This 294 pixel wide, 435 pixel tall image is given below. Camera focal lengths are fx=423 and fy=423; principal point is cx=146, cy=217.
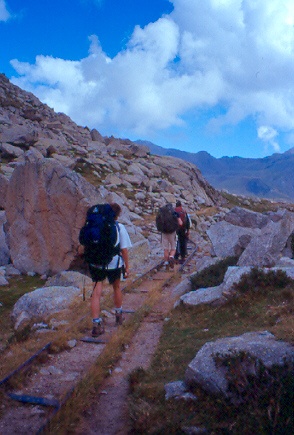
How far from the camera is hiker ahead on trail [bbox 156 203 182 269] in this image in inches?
595

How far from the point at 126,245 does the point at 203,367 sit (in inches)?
136

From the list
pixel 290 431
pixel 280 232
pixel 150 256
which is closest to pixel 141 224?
pixel 150 256

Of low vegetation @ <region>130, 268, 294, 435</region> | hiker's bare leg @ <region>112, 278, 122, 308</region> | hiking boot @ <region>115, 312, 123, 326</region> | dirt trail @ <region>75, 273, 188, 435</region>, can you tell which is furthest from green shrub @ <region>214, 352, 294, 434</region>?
hiking boot @ <region>115, 312, 123, 326</region>

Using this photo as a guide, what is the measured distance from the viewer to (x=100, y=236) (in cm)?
778

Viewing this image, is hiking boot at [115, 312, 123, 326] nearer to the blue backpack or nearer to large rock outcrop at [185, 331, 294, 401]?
the blue backpack

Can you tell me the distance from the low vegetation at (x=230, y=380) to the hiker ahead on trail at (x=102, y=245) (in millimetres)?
1570

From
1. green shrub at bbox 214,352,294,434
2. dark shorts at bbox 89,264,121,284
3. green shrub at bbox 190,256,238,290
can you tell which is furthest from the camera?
green shrub at bbox 190,256,238,290

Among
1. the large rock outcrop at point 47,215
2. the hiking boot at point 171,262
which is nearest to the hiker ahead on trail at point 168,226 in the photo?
the hiking boot at point 171,262

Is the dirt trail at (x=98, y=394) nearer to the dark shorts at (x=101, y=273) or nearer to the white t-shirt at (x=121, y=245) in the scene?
the dark shorts at (x=101, y=273)

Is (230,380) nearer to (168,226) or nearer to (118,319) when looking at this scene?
(118,319)

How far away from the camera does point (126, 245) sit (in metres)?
8.26

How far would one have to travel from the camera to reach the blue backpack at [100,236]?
306 inches

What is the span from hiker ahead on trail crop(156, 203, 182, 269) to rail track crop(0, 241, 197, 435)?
22.7 ft

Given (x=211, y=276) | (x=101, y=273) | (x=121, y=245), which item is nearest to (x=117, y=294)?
(x=101, y=273)
